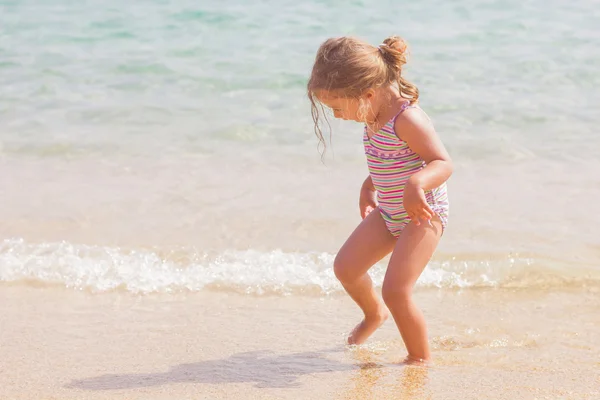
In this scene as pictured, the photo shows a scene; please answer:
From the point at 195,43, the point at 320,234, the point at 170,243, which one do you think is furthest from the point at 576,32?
the point at 170,243

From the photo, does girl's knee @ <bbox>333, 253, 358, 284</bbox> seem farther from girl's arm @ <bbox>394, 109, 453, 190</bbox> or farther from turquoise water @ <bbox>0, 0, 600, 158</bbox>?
turquoise water @ <bbox>0, 0, 600, 158</bbox>

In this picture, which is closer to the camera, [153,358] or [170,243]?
[153,358]

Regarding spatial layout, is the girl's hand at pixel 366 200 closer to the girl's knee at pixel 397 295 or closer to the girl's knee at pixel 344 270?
the girl's knee at pixel 344 270

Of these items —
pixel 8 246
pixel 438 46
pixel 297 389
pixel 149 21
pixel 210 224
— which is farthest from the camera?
pixel 149 21

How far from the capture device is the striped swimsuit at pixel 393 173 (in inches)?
121

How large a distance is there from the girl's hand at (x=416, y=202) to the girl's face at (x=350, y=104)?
0.35 meters

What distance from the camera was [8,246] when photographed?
15.1 ft

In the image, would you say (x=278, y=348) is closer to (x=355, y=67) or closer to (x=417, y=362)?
(x=417, y=362)

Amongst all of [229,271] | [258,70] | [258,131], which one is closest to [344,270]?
[229,271]

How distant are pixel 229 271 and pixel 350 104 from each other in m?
1.56

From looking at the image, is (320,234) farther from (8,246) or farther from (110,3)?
(110,3)

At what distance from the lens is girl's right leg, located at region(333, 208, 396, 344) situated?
10.6ft

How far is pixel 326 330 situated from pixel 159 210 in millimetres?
1881

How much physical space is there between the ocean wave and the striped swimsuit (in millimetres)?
1025
